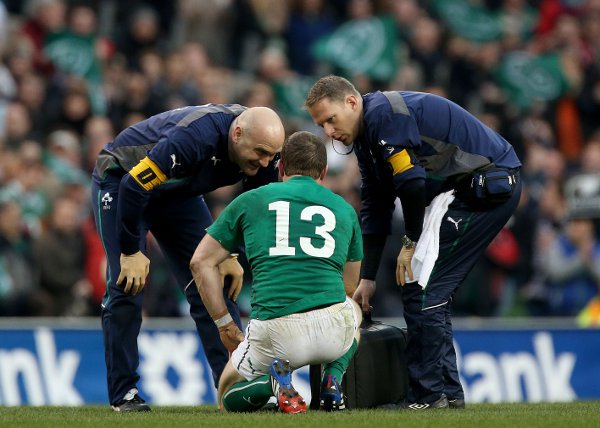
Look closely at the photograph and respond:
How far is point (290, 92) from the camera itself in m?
16.1

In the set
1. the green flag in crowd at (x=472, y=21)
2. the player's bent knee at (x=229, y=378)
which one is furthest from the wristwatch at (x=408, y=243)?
the green flag in crowd at (x=472, y=21)

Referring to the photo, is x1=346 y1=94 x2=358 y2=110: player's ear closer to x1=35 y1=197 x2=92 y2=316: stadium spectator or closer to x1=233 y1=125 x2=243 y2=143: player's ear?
x1=233 y1=125 x2=243 y2=143: player's ear

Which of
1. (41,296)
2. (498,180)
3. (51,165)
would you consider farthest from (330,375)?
(51,165)

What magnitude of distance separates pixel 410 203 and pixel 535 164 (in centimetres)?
853

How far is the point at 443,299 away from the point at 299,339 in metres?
1.24

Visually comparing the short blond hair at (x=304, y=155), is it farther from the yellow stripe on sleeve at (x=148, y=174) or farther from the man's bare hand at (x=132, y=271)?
the man's bare hand at (x=132, y=271)

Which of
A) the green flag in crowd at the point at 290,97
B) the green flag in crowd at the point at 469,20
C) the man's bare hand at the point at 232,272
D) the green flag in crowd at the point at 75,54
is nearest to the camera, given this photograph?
the man's bare hand at the point at 232,272

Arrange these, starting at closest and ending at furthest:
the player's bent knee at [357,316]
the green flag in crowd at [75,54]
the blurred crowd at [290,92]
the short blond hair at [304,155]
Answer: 1. the short blond hair at [304,155]
2. the player's bent knee at [357,316]
3. the blurred crowd at [290,92]
4. the green flag in crowd at [75,54]

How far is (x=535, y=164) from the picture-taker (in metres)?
15.9

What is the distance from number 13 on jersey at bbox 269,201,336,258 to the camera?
284 inches

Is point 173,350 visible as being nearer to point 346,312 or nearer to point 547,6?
point 346,312

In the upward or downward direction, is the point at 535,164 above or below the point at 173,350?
above

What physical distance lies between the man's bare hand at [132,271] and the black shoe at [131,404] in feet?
2.33

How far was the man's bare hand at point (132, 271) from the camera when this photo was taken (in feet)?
26.0
